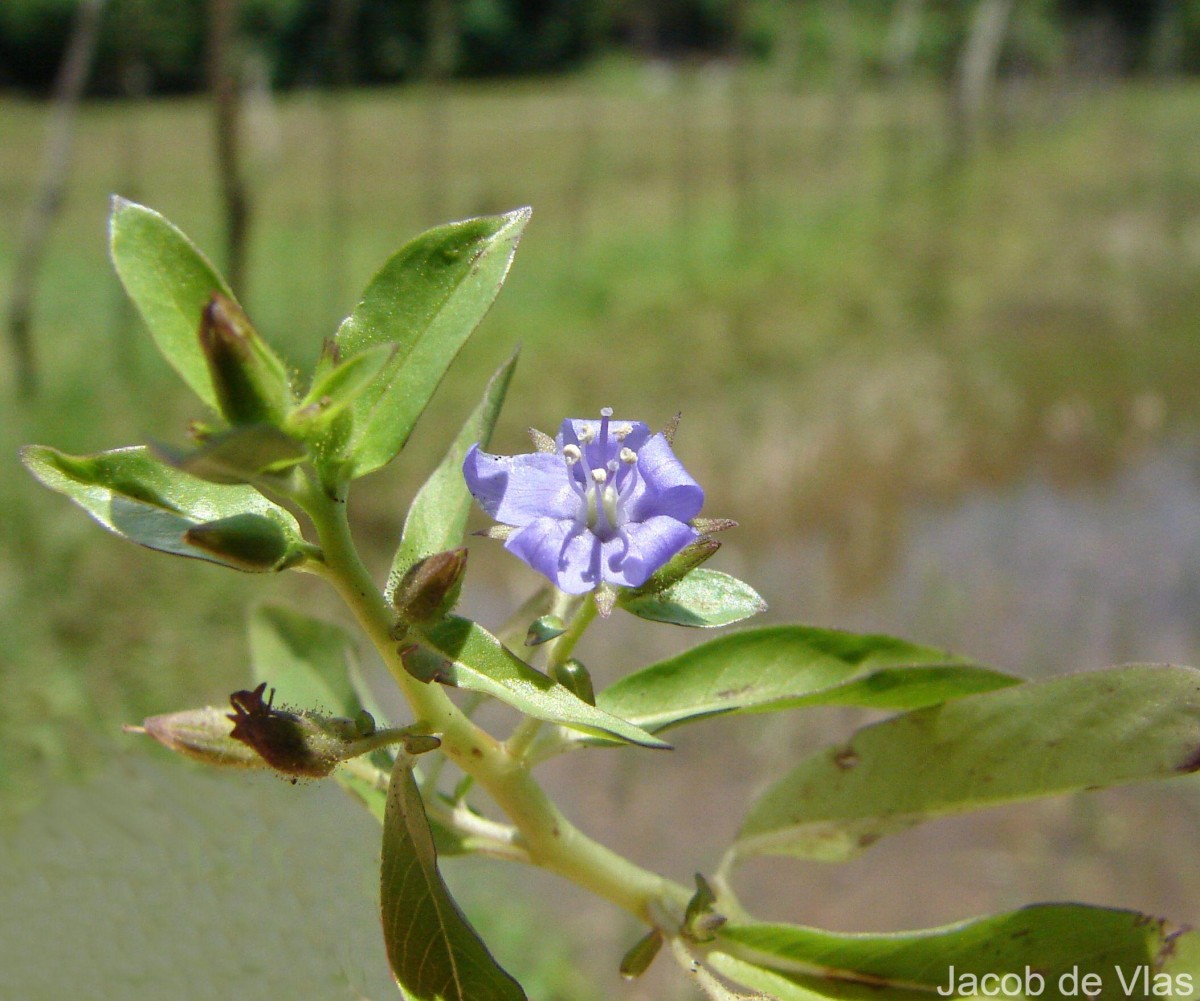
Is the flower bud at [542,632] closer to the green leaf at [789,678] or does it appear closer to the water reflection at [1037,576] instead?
the green leaf at [789,678]

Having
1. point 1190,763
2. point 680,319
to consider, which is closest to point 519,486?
point 1190,763

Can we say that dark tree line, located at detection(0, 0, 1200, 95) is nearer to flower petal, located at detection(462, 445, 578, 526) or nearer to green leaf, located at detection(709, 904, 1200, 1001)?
flower petal, located at detection(462, 445, 578, 526)

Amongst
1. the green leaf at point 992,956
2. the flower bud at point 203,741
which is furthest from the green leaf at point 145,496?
the green leaf at point 992,956

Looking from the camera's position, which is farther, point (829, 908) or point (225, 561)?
point (829, 908)

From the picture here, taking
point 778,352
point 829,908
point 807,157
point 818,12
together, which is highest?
A: point 818,12

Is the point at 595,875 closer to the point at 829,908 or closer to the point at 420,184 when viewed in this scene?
the point at 829,908

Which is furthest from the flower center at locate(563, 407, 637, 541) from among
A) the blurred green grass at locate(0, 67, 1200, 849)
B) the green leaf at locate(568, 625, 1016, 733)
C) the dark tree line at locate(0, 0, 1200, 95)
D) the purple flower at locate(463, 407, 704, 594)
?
the dark tree line at locate(0, 0, 1200, 95)

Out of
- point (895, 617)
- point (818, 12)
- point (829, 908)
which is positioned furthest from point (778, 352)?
point (818, 12)
